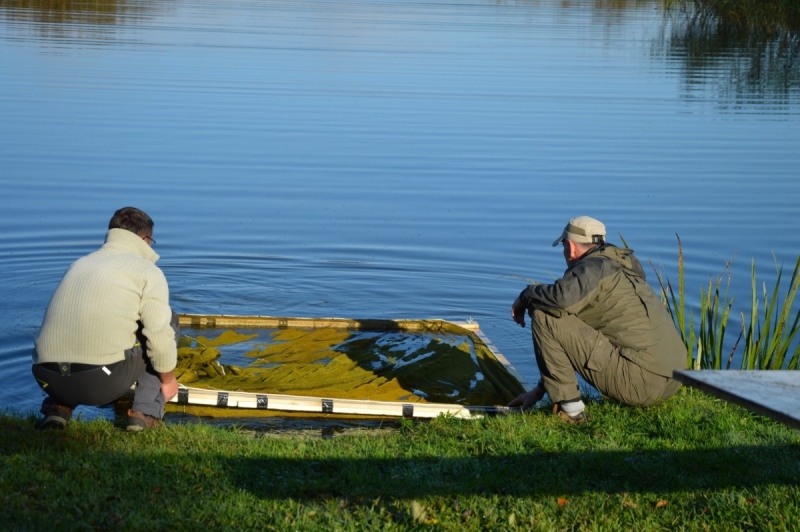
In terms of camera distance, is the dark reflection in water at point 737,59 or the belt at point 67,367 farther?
the dark reflection in water at point 737,59

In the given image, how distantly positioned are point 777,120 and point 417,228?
12437 mm

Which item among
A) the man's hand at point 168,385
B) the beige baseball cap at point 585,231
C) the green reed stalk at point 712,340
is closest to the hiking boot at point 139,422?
the man's hand at point 168,385

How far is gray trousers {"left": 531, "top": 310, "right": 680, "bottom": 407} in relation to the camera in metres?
6.66

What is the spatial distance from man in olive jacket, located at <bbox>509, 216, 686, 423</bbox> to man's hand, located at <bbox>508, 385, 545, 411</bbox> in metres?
Answer: 0.34

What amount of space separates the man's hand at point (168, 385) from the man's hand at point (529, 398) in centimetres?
213

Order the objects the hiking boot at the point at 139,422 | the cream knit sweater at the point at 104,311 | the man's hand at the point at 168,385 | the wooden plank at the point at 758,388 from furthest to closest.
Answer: the man's hand at the point at 168,385 < the hiking boot at the point at 139,422 < the cream knit sweater at the point at 104,311 < the wooden plank at the point at 758,388

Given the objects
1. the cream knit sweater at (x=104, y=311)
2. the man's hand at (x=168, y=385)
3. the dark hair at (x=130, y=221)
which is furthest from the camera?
the man's hand at (x=168, y=385)

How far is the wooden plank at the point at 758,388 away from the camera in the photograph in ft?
11.9

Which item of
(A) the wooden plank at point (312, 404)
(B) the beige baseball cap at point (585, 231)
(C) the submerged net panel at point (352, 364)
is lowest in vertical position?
(C) the submerged net panel at point (352, 364)

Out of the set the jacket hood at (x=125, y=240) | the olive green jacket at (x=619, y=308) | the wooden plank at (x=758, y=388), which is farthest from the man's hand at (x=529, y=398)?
the wooden plank at (x=758, y=388)

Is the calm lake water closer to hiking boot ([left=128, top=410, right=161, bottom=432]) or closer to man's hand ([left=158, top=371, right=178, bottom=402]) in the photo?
man's hand ([left=158, top=371, right=178, bottom=402])

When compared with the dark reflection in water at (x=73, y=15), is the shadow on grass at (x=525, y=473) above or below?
below

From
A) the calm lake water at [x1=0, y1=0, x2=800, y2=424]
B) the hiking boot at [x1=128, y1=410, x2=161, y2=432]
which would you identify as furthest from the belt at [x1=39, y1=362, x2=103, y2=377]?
the calm lake water at [x1=0, y1=0, x2=800, y2=424]

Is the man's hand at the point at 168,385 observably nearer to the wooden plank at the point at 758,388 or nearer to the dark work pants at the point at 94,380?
the dark work pants at the point at 94,380
